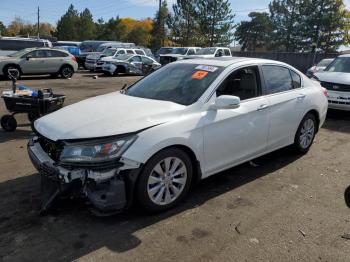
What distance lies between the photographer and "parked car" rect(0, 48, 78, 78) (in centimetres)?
1730

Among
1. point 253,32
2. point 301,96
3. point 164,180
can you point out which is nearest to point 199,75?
point 164,180

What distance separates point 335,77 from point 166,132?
7166mm

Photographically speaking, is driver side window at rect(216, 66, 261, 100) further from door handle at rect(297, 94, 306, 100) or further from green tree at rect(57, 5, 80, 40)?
green tree at rect(57, 5, 80, 40)

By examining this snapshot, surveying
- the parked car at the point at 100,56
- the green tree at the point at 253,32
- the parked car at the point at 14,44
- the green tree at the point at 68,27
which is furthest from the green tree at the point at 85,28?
the parked car at the point at 14,44

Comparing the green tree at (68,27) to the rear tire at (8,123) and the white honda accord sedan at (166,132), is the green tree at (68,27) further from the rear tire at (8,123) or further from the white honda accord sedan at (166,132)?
the white honda accord sedan at (166,132)

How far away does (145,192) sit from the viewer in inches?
150

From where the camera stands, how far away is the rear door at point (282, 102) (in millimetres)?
5230

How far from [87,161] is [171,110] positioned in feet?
3.56

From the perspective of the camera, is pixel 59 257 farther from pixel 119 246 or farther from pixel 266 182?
pixel 266 182

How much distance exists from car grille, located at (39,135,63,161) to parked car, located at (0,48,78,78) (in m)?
14.0

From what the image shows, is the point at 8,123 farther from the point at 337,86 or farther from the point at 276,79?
the point at 337,86

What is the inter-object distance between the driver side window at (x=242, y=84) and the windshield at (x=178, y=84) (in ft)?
0.55

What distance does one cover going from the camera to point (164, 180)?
13.1 ft

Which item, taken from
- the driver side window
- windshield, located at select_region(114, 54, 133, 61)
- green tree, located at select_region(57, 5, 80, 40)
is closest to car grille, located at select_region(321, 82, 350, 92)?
the driver side window
